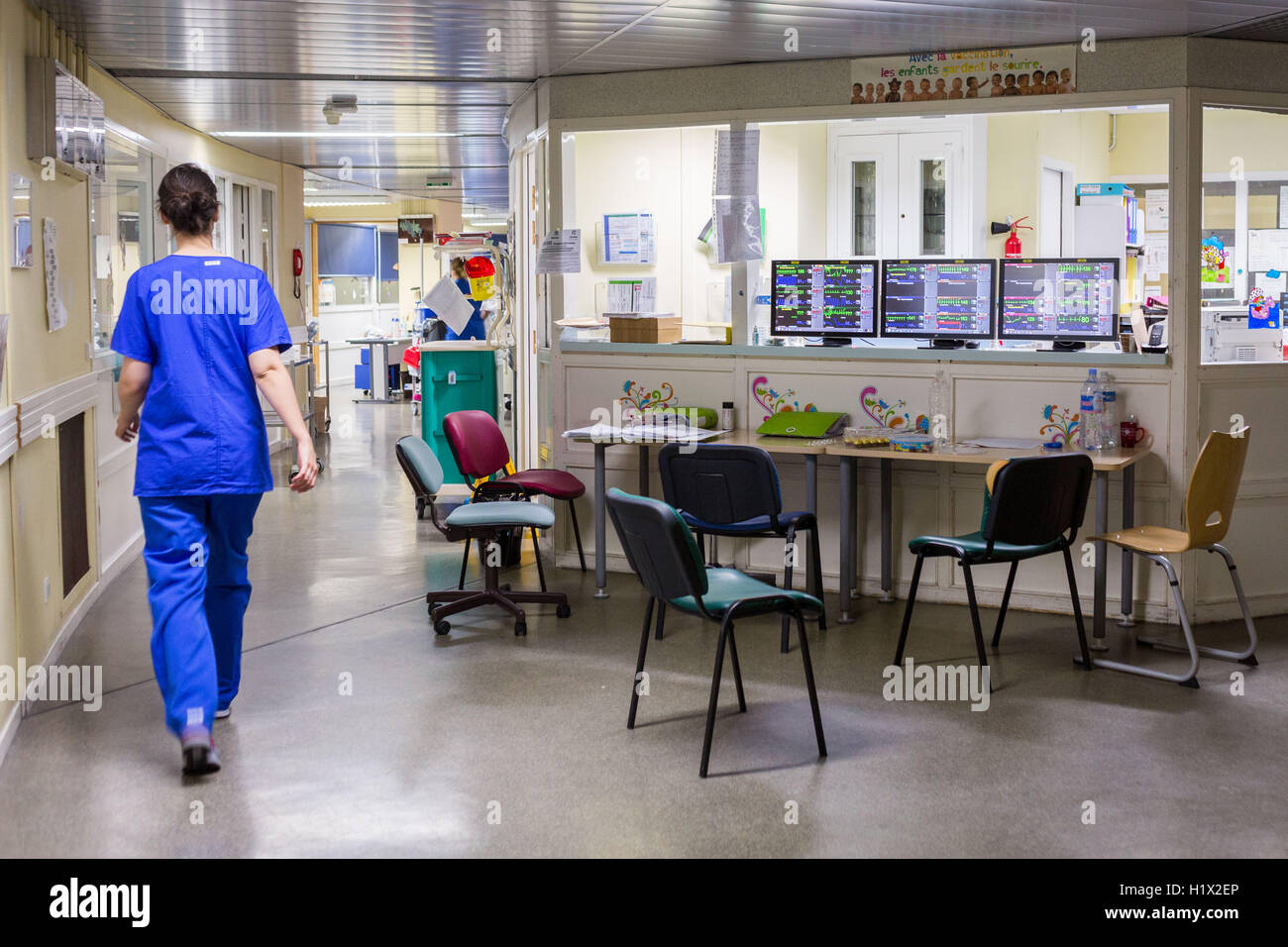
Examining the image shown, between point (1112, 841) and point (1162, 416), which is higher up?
point (1162, 416)

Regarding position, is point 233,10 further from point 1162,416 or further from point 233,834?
point 1162,416

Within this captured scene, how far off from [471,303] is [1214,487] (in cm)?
546

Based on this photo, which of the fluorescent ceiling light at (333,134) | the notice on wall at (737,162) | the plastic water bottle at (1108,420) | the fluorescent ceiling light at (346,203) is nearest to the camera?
the plastic water bottle at (1108,420)

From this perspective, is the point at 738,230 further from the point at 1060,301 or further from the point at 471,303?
the point at 471,303

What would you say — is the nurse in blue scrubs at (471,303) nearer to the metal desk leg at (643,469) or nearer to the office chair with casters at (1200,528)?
the metal desk leg at (643,469)

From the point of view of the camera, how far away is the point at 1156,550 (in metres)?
4.80

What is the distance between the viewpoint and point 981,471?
5973mm

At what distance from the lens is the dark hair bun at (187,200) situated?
392 cm

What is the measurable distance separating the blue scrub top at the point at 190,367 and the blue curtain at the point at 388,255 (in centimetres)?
1841

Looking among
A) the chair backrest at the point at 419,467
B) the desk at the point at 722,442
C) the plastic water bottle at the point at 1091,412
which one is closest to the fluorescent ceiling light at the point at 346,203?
the desk at the point at 722,442

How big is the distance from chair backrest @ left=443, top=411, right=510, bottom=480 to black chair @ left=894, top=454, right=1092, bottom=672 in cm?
220
